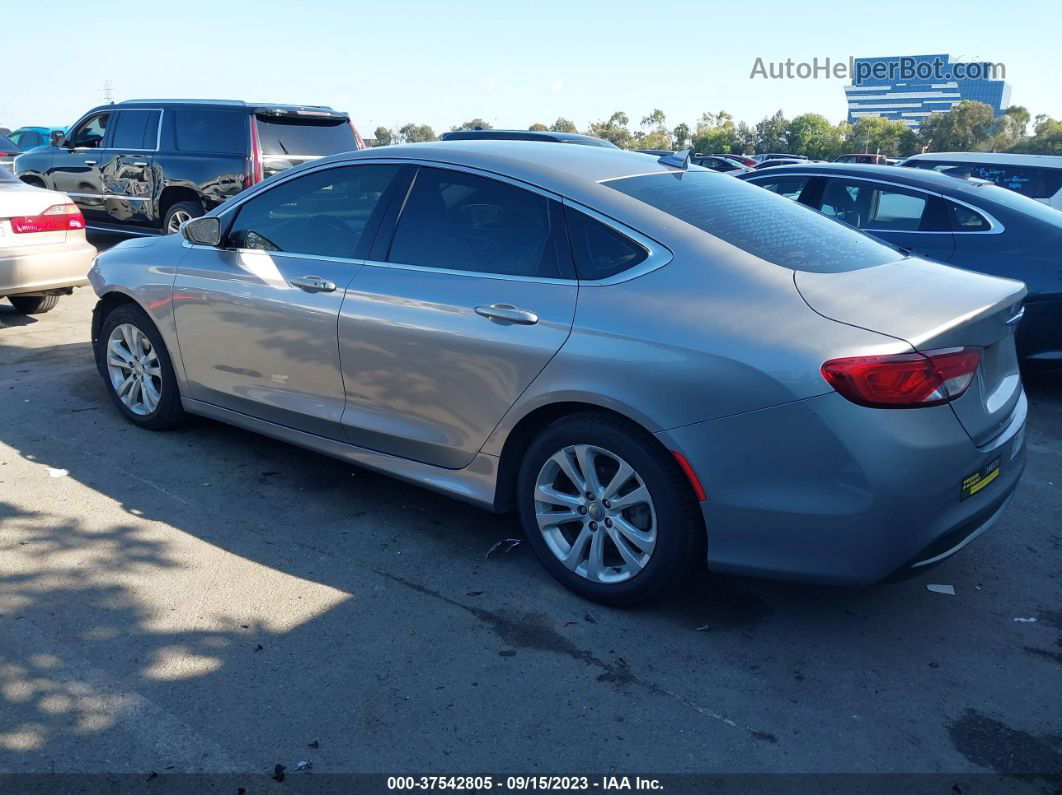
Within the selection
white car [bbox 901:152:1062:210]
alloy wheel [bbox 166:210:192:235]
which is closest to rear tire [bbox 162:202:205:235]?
alloy wheel [bbox 166:210:192:235]

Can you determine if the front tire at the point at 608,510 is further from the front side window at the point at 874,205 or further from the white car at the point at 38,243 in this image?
the white car at the point at 38,243

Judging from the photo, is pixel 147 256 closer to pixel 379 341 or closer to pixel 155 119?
pixel 379 341

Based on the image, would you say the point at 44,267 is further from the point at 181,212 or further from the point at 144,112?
the point at 144,112

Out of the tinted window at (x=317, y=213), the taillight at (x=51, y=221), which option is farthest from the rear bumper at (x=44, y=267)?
the tinted window at (x=317, y=213)

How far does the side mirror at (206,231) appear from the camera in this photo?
4695mm

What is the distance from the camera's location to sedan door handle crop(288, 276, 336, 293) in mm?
4094

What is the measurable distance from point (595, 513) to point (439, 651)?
0.78m

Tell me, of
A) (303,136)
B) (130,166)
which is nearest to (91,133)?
(130,166)

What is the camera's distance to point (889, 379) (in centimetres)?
283

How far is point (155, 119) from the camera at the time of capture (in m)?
11.0

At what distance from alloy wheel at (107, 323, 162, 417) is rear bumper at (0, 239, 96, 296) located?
8.33 feet

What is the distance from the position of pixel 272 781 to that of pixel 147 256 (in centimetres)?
347

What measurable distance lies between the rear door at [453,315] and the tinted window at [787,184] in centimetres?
Answer: 421

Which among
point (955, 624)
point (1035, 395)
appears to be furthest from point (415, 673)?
Answer: point (1035, 395)
